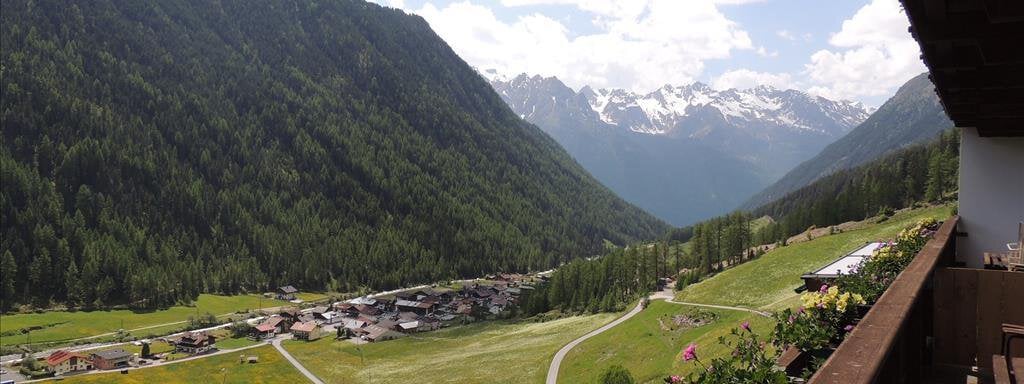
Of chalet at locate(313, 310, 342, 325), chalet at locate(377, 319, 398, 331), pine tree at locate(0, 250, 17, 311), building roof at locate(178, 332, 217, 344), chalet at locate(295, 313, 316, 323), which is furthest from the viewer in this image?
chalet at locate(313, 310, 342, 325)

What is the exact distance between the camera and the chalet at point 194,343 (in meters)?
105

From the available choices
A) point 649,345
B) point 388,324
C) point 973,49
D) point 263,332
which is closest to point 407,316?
point 388,324

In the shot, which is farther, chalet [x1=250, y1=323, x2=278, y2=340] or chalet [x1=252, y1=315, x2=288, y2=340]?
chalet [x1=252, y1=315, x2=288, y2=340]

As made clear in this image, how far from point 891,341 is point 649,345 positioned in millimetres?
58958

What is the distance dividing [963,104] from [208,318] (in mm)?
145864

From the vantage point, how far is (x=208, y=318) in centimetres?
13250

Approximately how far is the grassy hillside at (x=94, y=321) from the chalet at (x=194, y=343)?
1764cm

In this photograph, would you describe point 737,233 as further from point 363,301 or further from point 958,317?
point 958,317

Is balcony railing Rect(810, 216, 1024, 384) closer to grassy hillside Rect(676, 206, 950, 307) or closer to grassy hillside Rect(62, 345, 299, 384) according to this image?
grassy hillside Rect(676, 206, 950, 307)

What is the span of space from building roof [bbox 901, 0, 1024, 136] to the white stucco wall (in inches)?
229

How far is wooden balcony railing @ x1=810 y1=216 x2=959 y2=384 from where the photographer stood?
3.21 meters

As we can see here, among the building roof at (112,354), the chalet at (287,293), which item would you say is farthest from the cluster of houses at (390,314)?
the building roof at (112,354)

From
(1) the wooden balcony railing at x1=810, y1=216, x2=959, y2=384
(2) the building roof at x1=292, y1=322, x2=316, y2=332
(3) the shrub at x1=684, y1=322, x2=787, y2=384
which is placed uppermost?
(1) the wooden balcony railing at x1=810, y1=216, x2=959, y2=384

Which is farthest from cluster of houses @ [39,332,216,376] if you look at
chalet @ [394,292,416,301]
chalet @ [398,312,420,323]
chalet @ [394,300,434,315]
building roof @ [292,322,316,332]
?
chalet @ [394,292,416,301]
